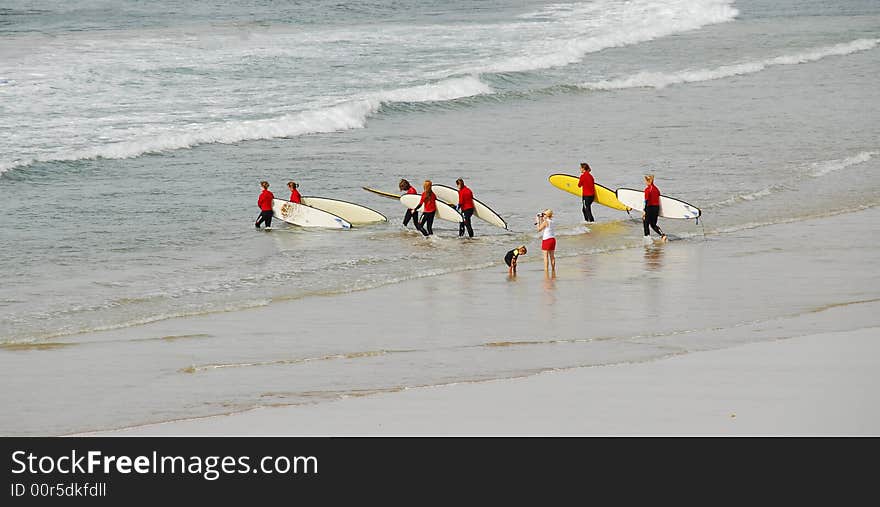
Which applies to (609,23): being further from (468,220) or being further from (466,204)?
(466,204)

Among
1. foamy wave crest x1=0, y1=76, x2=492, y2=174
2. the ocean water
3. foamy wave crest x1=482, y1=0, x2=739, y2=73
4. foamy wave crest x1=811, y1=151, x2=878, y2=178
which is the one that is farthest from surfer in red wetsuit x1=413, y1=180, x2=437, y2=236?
foamy wave crest x1=482, y1=0, x2=739, y2=73

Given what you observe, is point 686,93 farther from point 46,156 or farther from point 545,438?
point 545,438

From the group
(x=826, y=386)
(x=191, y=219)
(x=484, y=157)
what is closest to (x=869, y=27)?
(x=484, y=157)

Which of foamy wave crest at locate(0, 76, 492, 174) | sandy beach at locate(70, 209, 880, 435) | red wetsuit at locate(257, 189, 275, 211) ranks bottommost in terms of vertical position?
sandy beach at locate(70, 209, 880, 435)

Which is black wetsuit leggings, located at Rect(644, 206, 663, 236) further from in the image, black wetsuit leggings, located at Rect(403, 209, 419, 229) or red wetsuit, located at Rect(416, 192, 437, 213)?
black wetsuit leggings, located at Rect(403, 209, 419, 229)

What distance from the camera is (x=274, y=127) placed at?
1438 inches

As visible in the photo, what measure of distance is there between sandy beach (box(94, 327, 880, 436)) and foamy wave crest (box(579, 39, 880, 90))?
110 feet

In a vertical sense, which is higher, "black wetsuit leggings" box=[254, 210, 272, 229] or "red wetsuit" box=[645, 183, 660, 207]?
"red wetsuit" box=[645, 183, 660, 207]

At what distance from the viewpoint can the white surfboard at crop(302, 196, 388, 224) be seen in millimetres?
24969

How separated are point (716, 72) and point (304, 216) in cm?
2994

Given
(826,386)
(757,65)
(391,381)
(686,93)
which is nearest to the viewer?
(826,386)

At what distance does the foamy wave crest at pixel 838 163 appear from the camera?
30078 mm
